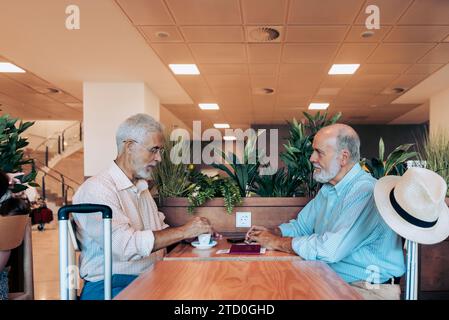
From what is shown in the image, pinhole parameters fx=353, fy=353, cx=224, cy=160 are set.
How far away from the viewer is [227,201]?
2.41 metres

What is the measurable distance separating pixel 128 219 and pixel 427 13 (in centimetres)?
337

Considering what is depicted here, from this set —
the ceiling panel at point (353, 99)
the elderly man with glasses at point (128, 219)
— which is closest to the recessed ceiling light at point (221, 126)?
the ceiling panel at point (353, 99)

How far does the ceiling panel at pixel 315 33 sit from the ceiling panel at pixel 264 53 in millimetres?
310

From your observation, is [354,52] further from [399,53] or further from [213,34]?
[213,34]

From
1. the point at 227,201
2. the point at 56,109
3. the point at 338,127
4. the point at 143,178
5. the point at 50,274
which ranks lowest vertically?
the point at 50,274

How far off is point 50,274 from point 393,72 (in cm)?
562

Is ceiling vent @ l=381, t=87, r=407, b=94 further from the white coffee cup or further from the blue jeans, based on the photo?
the blue jeans

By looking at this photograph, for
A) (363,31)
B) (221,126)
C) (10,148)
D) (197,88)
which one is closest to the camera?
(10,148)

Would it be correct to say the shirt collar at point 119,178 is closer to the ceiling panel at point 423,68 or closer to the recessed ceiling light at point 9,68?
the recessed ceiling light at point 9,68

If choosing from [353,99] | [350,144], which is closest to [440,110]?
[353,99]

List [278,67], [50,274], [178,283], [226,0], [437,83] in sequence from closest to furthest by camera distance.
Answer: [178,283], [226,0], [50,274], [278,67], [437,83]

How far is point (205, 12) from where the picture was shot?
11.2 ft
